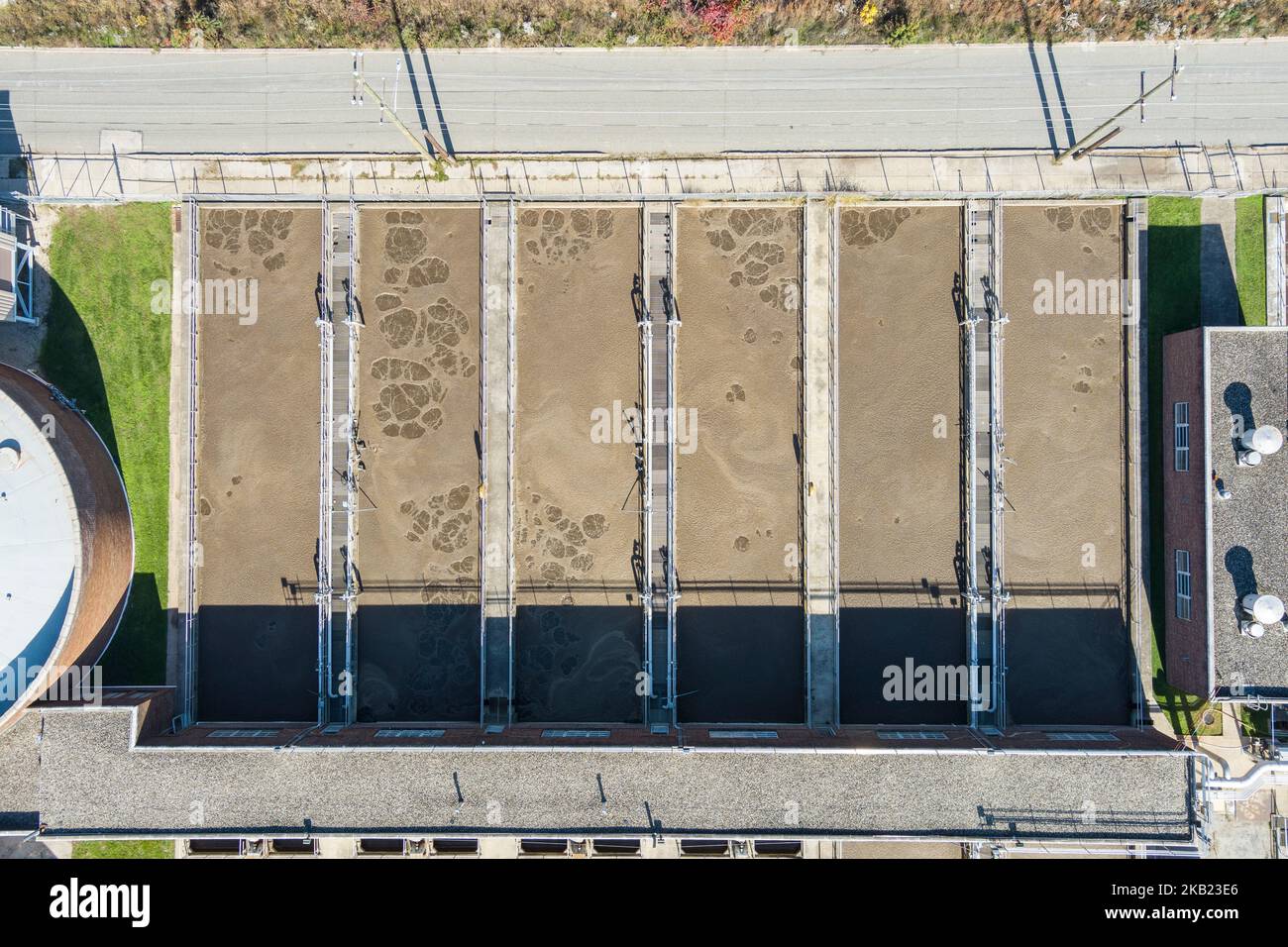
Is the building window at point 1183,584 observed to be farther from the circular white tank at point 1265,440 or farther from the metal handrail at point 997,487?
the metal handrail at point 997,487

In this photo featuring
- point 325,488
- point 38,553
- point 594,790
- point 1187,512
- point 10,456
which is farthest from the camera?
point 325,488

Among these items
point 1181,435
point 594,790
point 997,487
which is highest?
point 1181,435

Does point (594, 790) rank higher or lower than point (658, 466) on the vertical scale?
lower

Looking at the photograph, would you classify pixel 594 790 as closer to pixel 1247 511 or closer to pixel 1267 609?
pixel 1267 609

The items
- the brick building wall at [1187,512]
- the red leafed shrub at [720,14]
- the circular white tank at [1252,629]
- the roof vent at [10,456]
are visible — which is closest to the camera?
the roof vent at [10,456]

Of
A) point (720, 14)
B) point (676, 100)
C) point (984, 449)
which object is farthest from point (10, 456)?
point (984, 449)

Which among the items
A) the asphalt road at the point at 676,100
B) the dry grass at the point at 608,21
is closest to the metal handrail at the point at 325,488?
the asphalt road at the point at 676,100

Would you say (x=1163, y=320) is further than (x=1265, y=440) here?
Yes
